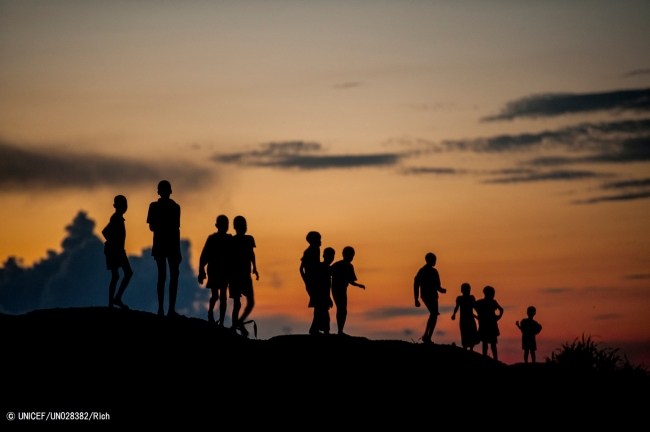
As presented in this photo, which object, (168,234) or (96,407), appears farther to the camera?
(168,234)

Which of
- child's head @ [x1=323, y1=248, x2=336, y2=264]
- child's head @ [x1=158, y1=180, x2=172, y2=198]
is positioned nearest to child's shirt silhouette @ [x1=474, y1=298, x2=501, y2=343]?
child's head @ [x1=323, y1=248, x2=336, y2=264]

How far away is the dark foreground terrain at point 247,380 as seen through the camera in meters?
16.3

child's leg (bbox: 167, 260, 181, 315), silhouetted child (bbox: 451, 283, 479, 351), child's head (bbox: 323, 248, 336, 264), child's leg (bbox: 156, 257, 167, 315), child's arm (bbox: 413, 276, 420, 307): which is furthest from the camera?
silhouetted child (bbox: 451, 283, 479, 351)

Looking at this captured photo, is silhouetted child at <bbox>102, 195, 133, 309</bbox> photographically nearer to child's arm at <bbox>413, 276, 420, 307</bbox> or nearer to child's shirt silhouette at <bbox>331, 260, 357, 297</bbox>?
child's shirt silhouette at <bbox>331, 260, 357, 297</bbox>

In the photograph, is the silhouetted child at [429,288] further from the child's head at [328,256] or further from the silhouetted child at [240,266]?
the silhouetted child at [240,266]

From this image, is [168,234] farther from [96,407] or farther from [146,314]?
[96,407]

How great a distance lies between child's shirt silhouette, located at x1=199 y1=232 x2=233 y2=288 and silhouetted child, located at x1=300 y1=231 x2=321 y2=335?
2.27 metres

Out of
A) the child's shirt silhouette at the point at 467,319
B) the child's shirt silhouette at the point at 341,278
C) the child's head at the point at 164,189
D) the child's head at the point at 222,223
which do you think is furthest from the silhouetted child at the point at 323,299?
the child's shirt silhouette at the point at 467,319

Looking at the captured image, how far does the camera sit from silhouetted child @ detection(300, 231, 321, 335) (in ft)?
68.3

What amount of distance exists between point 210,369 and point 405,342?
524cm

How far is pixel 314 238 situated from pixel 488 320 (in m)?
6.88

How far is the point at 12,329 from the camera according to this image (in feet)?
59.9

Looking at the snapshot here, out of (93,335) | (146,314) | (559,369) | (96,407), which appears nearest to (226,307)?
(146,314)

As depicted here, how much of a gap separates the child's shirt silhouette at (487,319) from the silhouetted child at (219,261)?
871 cm
